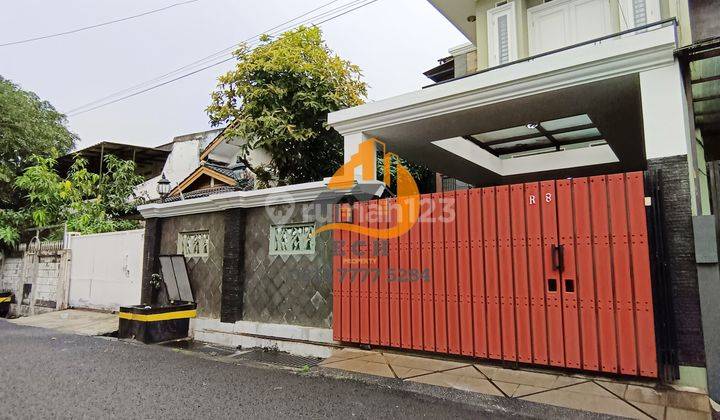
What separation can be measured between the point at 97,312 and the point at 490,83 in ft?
33.0

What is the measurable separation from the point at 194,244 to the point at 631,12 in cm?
848

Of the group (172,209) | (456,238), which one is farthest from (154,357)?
(456,238)

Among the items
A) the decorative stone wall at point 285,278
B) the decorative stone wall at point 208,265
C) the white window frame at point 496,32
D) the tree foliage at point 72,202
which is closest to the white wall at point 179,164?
the tree foliage at point 72,202

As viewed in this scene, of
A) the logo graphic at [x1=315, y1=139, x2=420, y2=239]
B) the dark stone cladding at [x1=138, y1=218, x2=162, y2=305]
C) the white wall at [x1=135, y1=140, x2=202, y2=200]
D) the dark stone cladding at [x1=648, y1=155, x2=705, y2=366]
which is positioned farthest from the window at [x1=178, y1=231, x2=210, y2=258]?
the white wall at [x1=135, y1=140, x2=202, y2=200]

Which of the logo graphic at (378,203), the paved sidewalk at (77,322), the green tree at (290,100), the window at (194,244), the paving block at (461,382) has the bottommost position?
the paved sidewalk at (77,322)

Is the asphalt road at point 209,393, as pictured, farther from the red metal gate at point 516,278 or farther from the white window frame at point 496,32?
the white window frame at point 496,32

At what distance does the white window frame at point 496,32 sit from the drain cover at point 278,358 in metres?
6.52

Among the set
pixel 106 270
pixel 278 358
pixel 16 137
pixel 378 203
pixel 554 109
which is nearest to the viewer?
pixel 554 109

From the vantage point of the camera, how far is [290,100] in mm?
10070

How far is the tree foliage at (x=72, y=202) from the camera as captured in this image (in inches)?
493

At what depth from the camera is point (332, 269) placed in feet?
18.9

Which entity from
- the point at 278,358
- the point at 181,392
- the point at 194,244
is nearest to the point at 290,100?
the point at 194,244

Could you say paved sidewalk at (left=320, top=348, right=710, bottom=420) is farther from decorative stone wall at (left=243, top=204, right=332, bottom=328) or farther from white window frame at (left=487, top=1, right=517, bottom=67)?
white window frame at (left=487, top=1, right=517, bottom=67)

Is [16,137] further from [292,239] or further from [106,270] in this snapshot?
[292,239]
